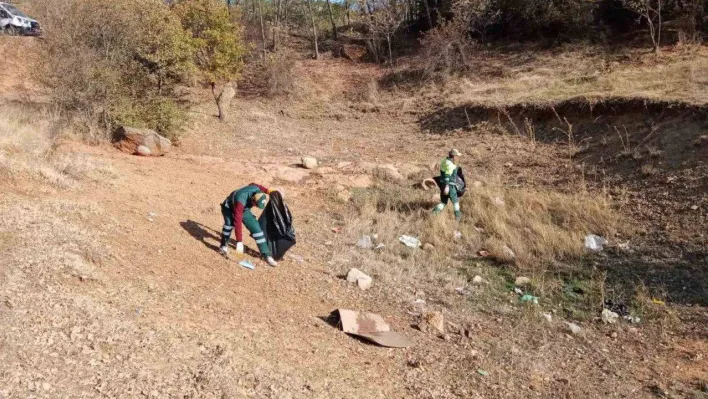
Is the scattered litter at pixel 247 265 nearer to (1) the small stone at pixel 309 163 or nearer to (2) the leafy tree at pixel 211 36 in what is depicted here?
(1) the small stone at pixel 309 163

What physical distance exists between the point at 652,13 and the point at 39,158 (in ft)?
58.5

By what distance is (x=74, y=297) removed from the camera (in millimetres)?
4426

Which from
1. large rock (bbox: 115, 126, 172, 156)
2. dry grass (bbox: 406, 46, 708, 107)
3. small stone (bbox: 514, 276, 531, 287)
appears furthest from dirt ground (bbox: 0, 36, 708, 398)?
dry grass (bbox: 406, 46, 708, 107)

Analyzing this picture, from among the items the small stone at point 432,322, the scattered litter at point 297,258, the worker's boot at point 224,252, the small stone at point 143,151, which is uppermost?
the small stone at point 143,151

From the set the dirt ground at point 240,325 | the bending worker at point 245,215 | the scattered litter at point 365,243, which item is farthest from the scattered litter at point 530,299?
the bending worker at point 245,215

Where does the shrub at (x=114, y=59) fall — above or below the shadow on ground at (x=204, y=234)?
above

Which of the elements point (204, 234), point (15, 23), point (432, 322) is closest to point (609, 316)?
point (432, 322)

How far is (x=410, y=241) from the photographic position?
26.3ft

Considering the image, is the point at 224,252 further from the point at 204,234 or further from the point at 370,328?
the point at 370,328

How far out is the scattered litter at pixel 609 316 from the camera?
577 centimetres

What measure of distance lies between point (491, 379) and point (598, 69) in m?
12.9

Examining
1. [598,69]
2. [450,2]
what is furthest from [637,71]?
[450,2]

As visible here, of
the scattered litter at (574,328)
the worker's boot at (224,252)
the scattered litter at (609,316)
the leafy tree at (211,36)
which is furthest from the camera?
the leafy tree at (211,36)

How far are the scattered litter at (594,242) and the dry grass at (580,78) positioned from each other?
4.42m
